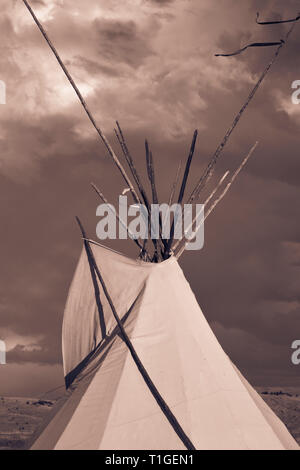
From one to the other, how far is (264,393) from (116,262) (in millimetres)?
18780

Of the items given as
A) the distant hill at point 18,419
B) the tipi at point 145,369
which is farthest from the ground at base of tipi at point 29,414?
the tipi at point 145,369

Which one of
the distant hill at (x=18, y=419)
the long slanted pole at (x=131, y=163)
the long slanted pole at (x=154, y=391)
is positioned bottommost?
the distant hill at (x=18, y=419)

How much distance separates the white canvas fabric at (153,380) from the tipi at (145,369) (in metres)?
0.02

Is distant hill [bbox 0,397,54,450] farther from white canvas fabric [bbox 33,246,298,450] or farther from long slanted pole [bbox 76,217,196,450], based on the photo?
long slanted pole [bbox 76,217,196,450]

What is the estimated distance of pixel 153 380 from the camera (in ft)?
33.7

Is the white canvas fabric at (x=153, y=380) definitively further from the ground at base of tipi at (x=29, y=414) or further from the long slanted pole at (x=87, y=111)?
the ground at base of tipi at (x=29, y=414)

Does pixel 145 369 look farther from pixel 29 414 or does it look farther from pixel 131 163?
pixel 29 414

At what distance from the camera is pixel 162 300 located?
11328 mm

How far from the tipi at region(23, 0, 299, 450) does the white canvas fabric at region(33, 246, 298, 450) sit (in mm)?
16

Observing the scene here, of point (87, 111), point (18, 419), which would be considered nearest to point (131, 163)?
point (87, 111)

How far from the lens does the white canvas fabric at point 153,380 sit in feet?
32.1

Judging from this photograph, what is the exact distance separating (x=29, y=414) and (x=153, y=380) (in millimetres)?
16754

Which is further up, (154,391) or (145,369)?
(145,369)
